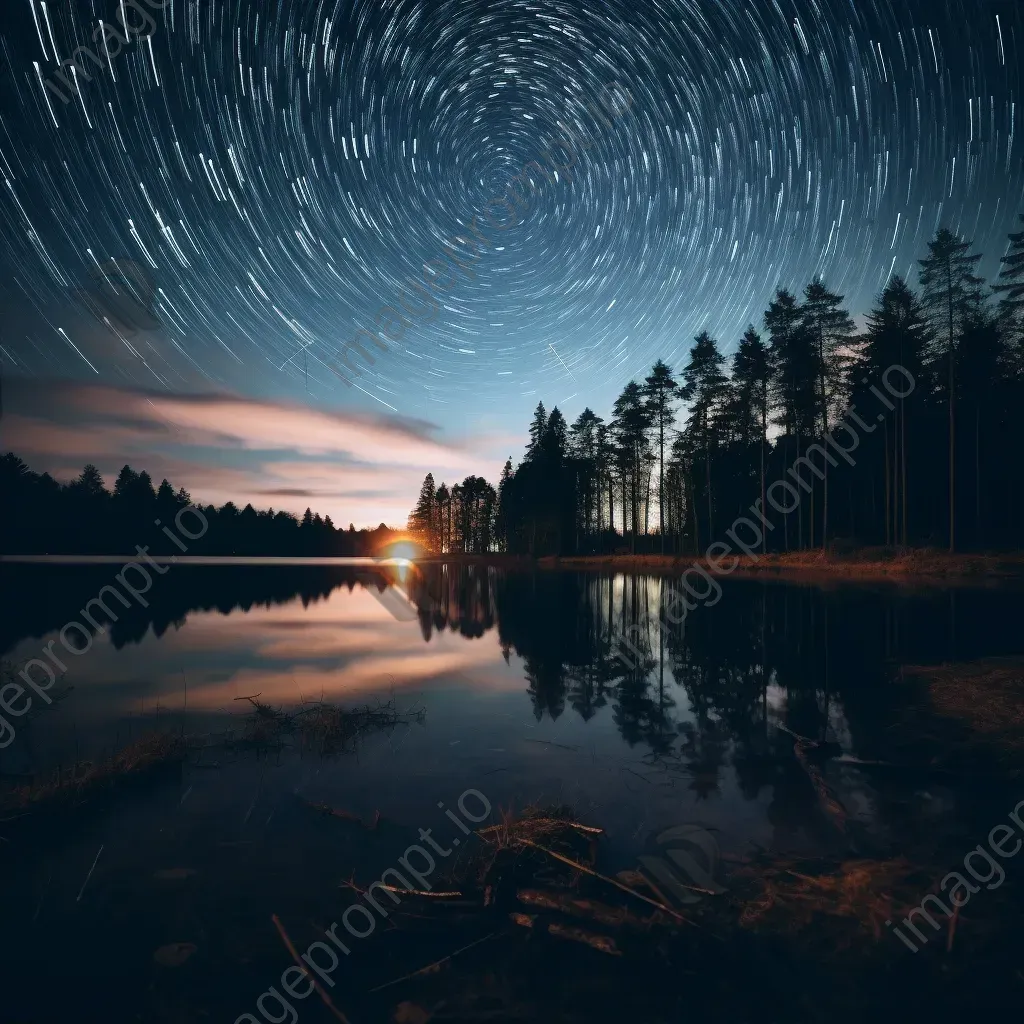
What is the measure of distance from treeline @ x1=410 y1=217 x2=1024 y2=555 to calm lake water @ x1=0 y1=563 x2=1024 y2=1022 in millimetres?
25107

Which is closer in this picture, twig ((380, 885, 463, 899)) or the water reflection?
twig ((380, 885, 463, 899))

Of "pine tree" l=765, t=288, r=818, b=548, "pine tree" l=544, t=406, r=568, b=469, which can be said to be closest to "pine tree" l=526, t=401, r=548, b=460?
"pine tree" l=544, t=406, r=568, b=469

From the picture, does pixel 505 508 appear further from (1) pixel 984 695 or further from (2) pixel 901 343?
(1) pixel 984 695

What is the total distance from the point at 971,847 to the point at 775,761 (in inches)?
107

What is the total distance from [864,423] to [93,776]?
5561 cm

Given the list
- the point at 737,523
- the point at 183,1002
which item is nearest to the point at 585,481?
the point at 737,523

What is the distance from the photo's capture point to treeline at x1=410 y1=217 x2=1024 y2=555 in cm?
3728

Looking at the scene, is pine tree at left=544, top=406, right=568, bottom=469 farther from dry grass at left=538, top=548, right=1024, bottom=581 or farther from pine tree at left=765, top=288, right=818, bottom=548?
pine tree at left=765, top=288, right=818, bottom=548

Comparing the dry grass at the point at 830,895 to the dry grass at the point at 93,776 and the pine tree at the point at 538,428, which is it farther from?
the pine tree at the point at 538,428

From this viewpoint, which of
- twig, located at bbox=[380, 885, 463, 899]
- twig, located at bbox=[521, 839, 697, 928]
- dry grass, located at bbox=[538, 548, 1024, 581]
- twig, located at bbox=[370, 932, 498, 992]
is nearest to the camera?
twig, located at bbox=[370, 932, 498, 992]

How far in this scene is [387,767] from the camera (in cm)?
803

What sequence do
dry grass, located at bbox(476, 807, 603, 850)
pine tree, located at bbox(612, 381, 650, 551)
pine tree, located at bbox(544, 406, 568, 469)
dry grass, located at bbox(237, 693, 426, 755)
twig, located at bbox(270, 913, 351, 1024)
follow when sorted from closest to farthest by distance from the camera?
twig, located at bbox(270, 913, 351, 1024), dry grass, located at bbox(476, 807, 603, 850), dry grass, located at bbox(237, 693, 426, 755), pine tree, located at bbox(612, 381, 650, 551), pine tree, located at bbox(544, 406, 568, 469)

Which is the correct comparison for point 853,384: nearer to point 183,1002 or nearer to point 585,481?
point 585,481

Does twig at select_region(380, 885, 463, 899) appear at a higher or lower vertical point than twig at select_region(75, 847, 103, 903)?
higher
